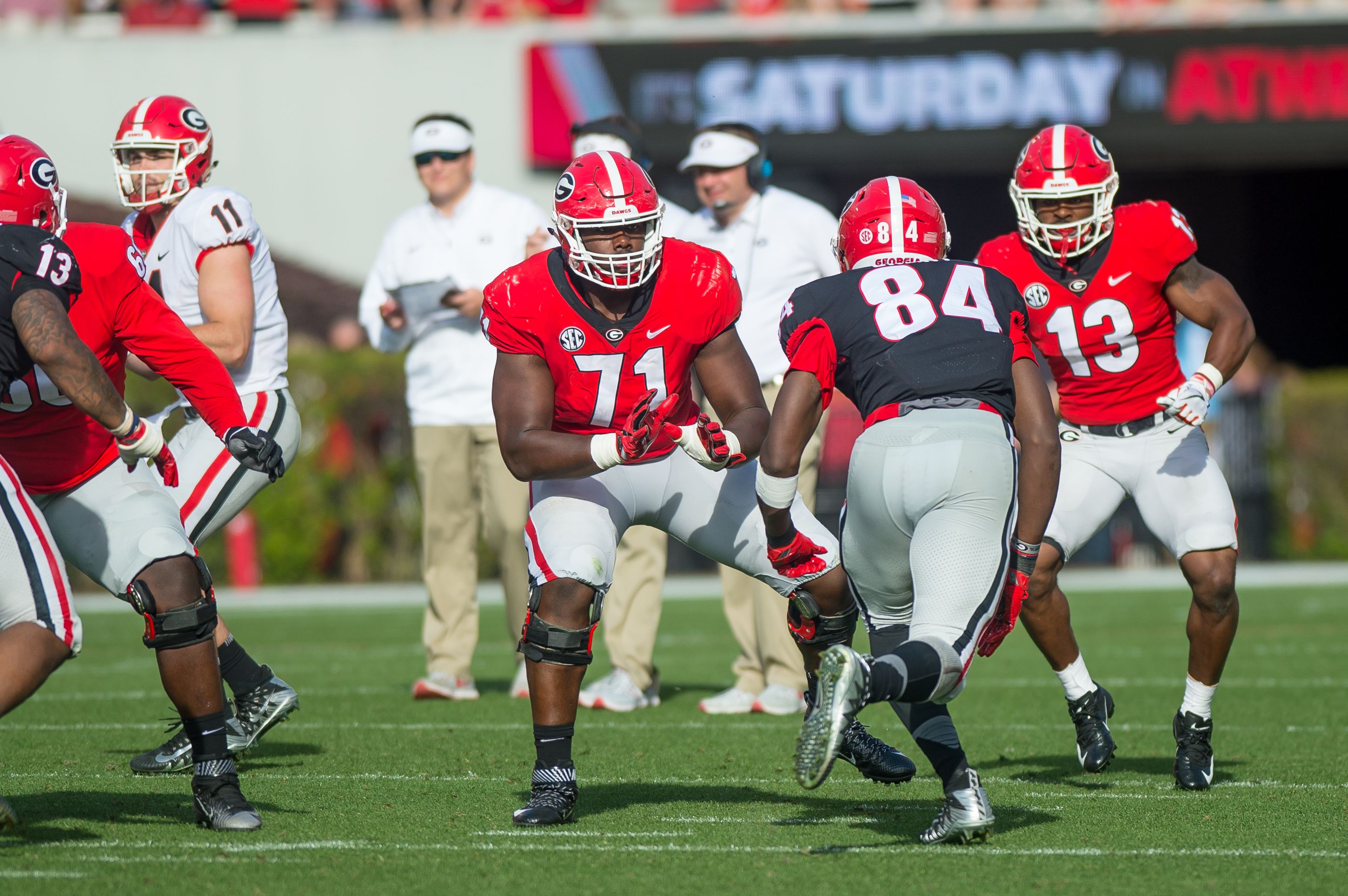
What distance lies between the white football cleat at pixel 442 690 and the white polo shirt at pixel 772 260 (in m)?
1.85

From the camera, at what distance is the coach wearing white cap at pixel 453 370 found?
281 inches

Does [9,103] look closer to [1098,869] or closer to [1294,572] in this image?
[1294,572]

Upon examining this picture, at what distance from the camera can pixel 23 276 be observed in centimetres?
413

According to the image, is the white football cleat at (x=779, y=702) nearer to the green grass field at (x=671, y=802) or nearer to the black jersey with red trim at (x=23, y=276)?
the green grass field at (x=671, y=802)

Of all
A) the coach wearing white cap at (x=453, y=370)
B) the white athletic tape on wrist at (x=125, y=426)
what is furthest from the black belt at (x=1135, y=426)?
the white athletic tape on wrist at (x=125, y=426)

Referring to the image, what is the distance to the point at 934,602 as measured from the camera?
13.3 feet

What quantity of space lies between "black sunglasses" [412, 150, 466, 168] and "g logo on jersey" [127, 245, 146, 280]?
1.89m

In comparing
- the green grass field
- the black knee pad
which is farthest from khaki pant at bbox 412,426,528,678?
the black knee pad

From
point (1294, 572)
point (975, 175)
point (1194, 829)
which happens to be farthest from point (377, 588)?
point (975, 175)

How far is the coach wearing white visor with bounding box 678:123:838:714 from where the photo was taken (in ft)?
22.1

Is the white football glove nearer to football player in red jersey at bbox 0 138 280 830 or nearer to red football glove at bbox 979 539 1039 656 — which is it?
red football glove at bbox 979 539 1039 656

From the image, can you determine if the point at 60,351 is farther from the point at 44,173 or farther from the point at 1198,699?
the point at 1198,699

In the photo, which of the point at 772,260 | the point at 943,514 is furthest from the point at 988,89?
the point at 943,514

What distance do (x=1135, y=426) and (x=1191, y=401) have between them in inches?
20.1
